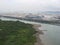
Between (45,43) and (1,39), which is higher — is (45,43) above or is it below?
below

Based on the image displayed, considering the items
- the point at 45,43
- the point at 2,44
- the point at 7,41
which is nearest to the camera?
the point at 2,44

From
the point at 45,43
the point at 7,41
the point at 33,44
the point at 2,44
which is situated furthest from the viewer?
the point at 45,43

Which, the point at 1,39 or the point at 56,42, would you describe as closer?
the point at 1,39

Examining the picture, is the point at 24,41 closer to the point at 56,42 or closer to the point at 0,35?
the point at 0,35

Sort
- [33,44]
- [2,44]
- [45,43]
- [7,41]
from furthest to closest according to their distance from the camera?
[45,43]
[33,44]
[7,41]
[2,44]

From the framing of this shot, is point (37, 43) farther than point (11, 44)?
Yes

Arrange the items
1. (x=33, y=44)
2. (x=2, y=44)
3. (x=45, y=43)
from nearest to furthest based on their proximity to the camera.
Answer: (x=2, y=44), (x=33, y=44), (x=45, y=43)

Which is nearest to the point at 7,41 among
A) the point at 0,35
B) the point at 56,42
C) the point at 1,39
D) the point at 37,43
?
the point at 1,39

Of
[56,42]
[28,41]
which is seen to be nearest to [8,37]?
[28,41]

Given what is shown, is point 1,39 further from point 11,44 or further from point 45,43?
point 45,43
